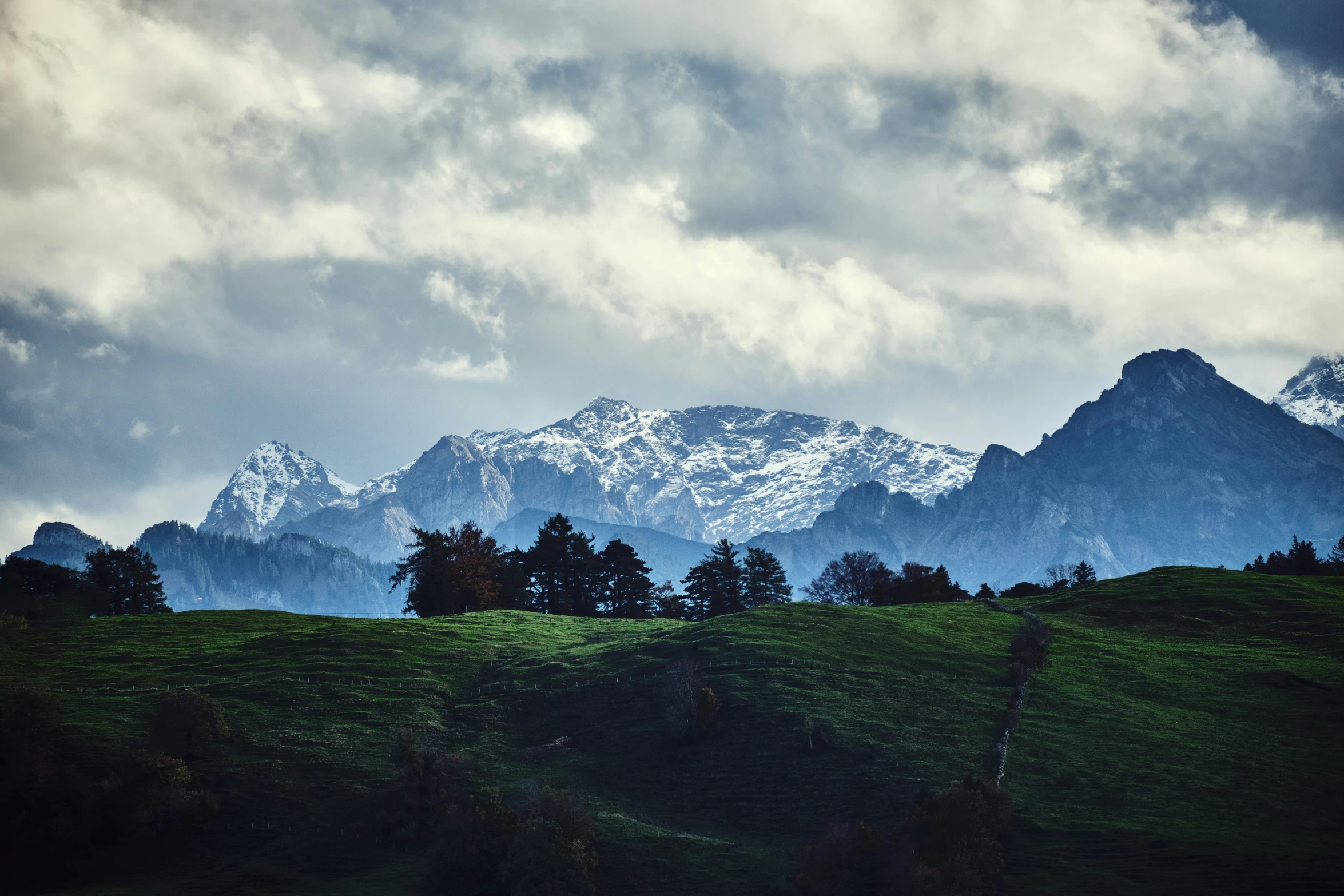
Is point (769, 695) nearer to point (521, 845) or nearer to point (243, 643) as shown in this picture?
point (521, 845)

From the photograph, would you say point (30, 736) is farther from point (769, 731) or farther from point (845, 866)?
point (845, 866)

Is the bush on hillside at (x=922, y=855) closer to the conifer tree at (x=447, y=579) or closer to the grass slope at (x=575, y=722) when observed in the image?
the grass slope at (x=575, y=722)

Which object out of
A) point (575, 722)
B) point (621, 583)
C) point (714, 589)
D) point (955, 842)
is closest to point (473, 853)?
point (575, 722)

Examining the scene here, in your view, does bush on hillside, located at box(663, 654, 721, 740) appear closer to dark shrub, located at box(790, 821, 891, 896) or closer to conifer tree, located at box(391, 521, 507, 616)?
dark shrub, located at box(790, 821, 891, 896)

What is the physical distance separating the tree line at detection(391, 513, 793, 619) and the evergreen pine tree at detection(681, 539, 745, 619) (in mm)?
133

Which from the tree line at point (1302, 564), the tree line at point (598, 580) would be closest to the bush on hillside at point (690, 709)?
the tree line at point (598, 580)

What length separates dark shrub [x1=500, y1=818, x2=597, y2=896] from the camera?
219 feet

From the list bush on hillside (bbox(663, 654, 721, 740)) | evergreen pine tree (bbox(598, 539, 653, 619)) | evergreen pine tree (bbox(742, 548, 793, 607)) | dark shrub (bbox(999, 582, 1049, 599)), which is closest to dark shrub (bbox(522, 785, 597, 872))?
bush on hillside (bbox(663, 654, 721, 740))

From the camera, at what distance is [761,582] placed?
17975 cm

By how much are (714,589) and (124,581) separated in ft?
305

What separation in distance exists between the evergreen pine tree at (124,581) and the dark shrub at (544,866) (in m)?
113

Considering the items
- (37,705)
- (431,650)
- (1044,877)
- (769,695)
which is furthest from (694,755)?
(37,705)

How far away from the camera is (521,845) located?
227 ft

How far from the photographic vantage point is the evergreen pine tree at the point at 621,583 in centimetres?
17888
